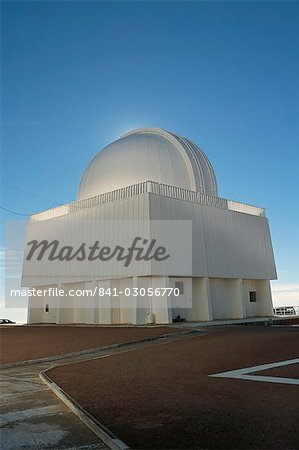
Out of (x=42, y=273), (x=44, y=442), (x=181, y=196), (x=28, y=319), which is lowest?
(x=44, y=442)

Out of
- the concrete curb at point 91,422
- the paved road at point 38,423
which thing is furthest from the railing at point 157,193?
the concrete curb at point 91,422

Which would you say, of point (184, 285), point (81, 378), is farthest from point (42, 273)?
point (81, 378)

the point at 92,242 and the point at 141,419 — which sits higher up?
the point at 92,242

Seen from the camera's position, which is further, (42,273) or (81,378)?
(42,273)

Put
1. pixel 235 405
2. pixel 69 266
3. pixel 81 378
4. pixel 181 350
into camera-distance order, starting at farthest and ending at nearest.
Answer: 1. pixel 69 266
2. pixel 181 350
3. pixel 81 378
4. pixel 235 405

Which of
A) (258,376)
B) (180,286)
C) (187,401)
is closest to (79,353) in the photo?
(258,376)

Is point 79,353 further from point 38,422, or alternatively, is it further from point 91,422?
point 91,422

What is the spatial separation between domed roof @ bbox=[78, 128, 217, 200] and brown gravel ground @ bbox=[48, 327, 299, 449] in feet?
67.2

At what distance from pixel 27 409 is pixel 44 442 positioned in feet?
5.36

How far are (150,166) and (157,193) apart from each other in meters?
3.94

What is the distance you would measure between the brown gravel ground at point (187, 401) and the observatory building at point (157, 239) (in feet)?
48.4

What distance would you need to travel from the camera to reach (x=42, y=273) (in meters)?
32.7

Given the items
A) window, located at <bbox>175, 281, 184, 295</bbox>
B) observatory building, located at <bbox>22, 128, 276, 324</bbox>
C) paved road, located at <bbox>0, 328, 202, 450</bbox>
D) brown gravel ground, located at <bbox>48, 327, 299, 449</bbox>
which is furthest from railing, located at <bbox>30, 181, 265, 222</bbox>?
paved road, located at <bbox>0, 328, 202, 450</bbox>

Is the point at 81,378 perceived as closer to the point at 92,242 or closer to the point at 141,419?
the point at 141,419
